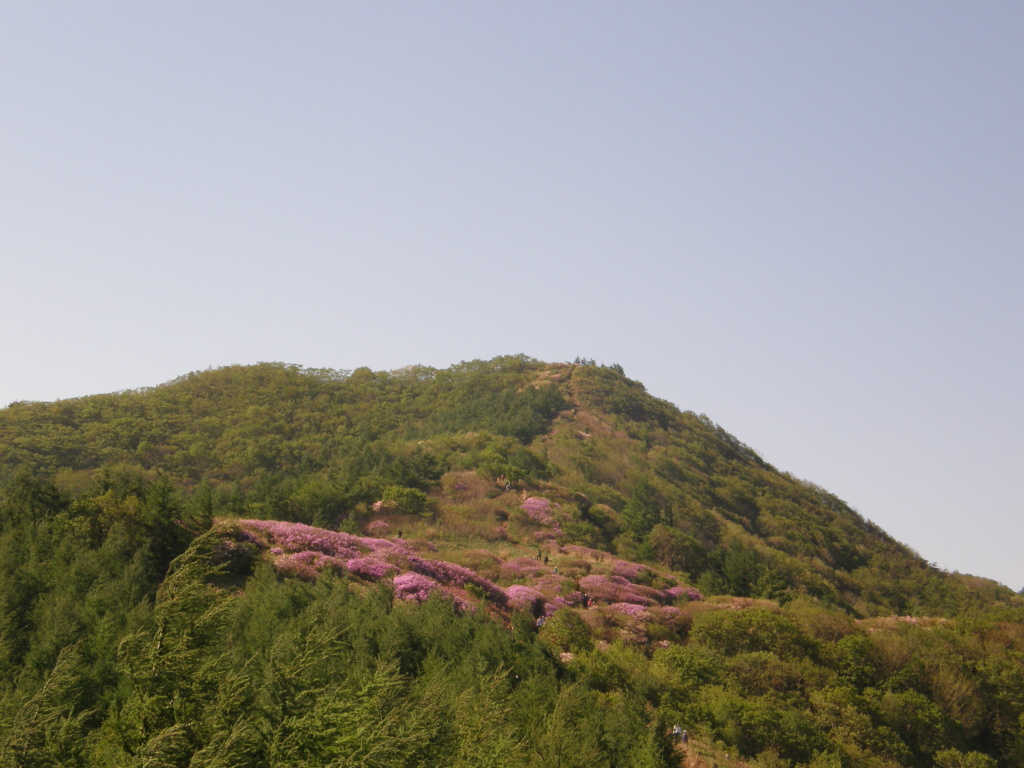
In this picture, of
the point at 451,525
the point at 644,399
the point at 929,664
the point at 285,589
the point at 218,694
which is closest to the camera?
the point at 218,694

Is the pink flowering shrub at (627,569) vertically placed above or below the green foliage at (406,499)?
below

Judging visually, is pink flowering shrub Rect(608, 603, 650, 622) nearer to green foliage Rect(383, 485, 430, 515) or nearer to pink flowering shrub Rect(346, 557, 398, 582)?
pink flowering shrub Rect(346, 557, 398, 582)

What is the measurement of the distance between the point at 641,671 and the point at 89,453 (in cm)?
4385

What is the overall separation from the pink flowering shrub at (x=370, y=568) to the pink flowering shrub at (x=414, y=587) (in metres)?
0.66

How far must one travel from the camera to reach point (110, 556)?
79.2 feet

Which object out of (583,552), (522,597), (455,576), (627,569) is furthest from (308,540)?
(627,569)

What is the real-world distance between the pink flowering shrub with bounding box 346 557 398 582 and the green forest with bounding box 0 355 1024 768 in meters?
0.12

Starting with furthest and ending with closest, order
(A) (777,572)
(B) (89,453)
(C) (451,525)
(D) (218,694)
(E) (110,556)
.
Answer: (B) (89,453) < (A) (777,572) < (C) (451,525) < (E) (110,556) < (D) (218,694)

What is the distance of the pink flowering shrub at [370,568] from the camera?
28250 mm

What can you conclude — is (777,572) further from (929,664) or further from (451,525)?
(451,525)

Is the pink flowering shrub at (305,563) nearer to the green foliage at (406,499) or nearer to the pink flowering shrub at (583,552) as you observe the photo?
the green foliage at (406,499)

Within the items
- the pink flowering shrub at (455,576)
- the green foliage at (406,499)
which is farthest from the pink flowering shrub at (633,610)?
the green foliage at (406,499)

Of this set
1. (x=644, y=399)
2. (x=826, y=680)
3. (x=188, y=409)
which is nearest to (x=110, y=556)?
(x=826, y=680)

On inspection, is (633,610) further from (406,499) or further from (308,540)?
(406,499)
